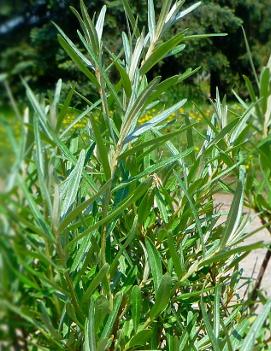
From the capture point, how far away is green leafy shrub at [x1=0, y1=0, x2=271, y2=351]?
1.90 feet

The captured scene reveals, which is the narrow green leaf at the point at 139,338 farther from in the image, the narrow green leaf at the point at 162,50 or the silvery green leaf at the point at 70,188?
the narrow green leaf at the point at 162,50

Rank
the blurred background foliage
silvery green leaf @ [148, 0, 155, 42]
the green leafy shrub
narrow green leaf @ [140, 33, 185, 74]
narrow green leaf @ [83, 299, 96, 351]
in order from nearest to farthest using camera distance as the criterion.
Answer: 1. the green leafy shrub
2. narrow green leaf @ [83, 299, 96, 351]
3. narrow green leaf @ [140, 33, 185, 74]
4. silvery green leaf @ [148, 0, 155, 42]
5. the blurred background foliage

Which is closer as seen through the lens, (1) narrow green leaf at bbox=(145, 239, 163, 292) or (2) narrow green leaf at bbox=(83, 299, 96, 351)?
(2) narrow green leaf at bbox=(83, 299, 96, 351)

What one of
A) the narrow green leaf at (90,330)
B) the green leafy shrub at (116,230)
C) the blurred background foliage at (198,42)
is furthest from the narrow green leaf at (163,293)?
the blurred background foliage at (198,42)

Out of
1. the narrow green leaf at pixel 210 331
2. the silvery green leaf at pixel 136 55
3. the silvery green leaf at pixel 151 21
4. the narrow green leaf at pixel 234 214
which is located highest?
the silvery green leaf at pixel 151 21

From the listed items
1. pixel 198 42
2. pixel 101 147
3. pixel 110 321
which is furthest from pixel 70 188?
pixel 198 42

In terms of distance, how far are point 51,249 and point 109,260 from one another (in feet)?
0.83

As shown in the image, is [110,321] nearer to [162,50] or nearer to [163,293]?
[163,293]

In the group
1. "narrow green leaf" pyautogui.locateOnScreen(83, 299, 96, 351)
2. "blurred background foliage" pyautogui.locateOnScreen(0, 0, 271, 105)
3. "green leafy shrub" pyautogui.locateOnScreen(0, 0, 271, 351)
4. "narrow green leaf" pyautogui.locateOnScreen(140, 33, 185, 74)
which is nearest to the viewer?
"green leafy shrub" pyautogui.locateOnScreen(0, 0, 271, 351)

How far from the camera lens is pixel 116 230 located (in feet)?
3.27

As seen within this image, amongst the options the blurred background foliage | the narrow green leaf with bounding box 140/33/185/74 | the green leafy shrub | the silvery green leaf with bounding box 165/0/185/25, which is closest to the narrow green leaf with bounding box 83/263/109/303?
the green leafy shrub

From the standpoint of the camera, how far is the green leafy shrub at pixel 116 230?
578mm

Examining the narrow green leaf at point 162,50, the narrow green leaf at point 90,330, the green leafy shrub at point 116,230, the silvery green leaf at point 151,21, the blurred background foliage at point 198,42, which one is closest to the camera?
the green leafy shrub at point 116,230

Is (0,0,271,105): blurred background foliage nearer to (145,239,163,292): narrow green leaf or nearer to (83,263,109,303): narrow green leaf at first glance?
(145,239,163,292): narrow green leaf
